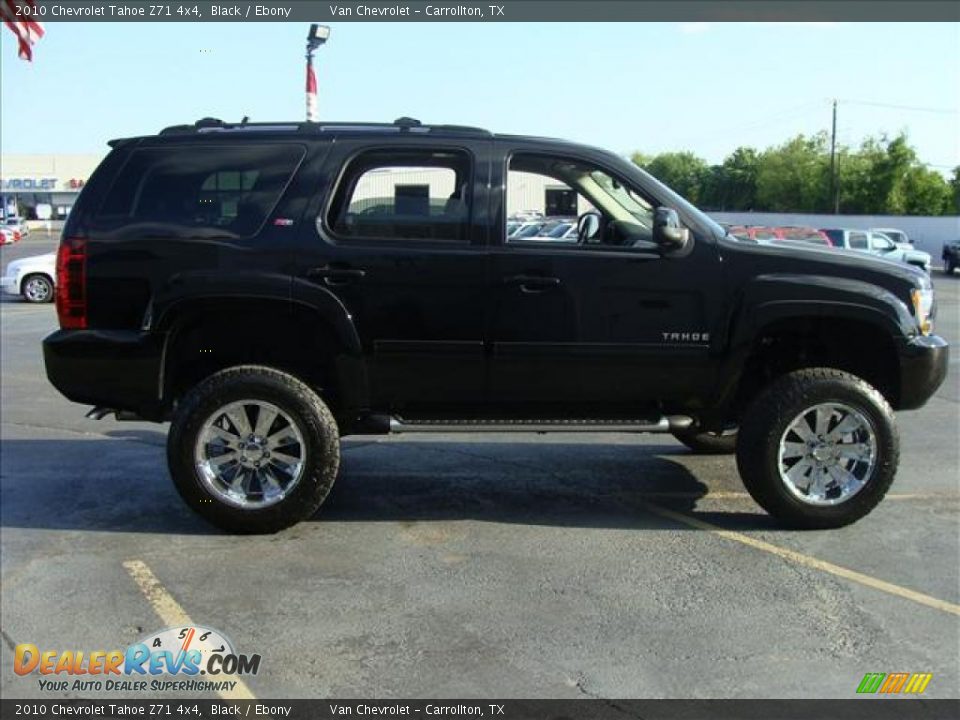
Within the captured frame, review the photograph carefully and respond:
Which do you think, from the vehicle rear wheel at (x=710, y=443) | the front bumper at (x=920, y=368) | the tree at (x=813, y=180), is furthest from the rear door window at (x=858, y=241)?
the front bumper at (x=920, y=368)

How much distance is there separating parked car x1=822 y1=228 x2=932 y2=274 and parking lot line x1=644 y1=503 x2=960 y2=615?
80.7ft

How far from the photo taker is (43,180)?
89500mm

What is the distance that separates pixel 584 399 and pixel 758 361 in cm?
113

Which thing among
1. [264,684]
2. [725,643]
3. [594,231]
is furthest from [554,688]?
[594,231]

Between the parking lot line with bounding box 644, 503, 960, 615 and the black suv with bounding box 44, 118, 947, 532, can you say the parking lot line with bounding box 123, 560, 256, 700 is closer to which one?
the black suv with bounding box 44, 118, 947, 532

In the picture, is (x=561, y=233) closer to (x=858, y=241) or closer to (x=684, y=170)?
(x=858, y=241)

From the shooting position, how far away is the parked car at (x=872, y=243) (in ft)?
91.4

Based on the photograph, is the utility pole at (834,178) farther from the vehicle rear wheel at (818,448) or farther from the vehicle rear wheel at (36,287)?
the vehicle rear wheel at (818,448)

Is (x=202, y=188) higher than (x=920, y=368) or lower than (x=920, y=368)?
higher

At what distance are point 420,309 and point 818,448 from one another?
2.35 meters

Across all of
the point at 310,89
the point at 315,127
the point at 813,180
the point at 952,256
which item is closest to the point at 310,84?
the point at 310,89

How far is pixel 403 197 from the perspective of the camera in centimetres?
501

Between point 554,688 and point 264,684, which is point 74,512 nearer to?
point 264,684

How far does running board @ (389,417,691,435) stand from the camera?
500 centimetres
